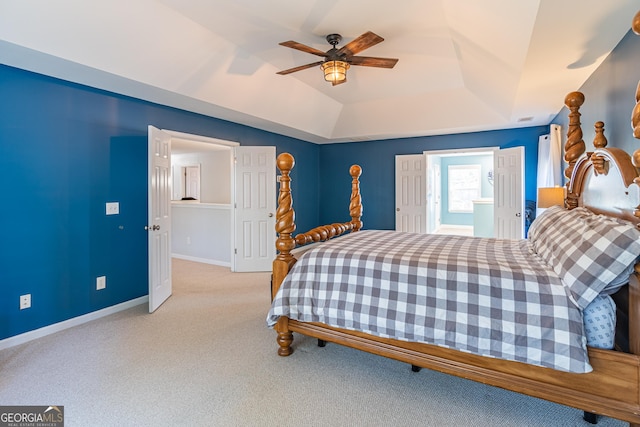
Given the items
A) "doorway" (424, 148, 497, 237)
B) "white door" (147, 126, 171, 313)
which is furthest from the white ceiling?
"doorway" (424, 148, 497, 237)

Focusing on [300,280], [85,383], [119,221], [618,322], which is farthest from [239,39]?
[618,322]

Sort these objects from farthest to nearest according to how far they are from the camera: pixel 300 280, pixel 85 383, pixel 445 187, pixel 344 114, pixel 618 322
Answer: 1. pixel 445 187
2. pixel 344 114
3. pixel 300 280
4. pixel 85 383
5. pixel 618 322

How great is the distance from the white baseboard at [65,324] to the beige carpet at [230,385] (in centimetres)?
8

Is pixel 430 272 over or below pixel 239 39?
below

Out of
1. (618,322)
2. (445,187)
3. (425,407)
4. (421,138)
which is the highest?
(421,138)

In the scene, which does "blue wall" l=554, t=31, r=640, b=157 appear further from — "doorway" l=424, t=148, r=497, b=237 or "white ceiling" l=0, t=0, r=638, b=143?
"doorway" l=424, t=148, r=497, b=237

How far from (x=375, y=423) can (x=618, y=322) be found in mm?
1384

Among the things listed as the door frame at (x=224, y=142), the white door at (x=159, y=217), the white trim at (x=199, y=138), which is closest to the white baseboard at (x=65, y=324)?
the white door at (x=159, y=217)

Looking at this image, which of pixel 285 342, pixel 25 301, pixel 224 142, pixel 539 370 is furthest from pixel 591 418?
pixel 224 142

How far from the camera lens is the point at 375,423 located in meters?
1.73

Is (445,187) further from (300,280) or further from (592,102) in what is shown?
(300,280)

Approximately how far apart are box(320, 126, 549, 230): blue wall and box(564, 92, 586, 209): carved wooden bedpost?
279 cm

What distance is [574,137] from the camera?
8.98 ft

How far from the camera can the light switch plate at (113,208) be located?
3.44m
